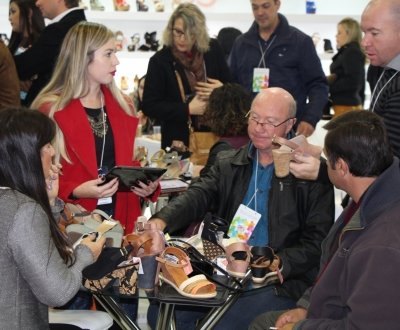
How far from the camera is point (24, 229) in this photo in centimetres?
209

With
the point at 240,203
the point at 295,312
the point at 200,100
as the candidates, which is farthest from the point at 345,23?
the point at 295,312

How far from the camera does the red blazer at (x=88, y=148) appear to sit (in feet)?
10.6

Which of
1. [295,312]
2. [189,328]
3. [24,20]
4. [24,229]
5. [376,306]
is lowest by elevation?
[189,328]

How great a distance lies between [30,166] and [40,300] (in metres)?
0.44

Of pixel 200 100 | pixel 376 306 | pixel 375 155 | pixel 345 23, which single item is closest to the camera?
pixel 376 306

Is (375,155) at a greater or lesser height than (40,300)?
greater

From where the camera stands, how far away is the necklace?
130 inches

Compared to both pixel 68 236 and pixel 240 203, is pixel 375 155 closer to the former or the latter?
pixel 240 203

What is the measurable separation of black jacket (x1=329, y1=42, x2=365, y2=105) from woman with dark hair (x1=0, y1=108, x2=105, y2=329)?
5.32 meters

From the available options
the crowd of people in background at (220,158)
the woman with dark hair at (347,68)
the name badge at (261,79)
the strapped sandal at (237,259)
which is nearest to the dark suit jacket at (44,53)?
the crowd of people in background at (220,158)

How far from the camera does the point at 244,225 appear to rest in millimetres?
2980

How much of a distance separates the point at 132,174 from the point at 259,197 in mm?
590

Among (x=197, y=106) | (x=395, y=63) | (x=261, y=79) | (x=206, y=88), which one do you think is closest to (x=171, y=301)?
(x=395, y=63)

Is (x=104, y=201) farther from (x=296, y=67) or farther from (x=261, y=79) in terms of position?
(x=296, y=67)
